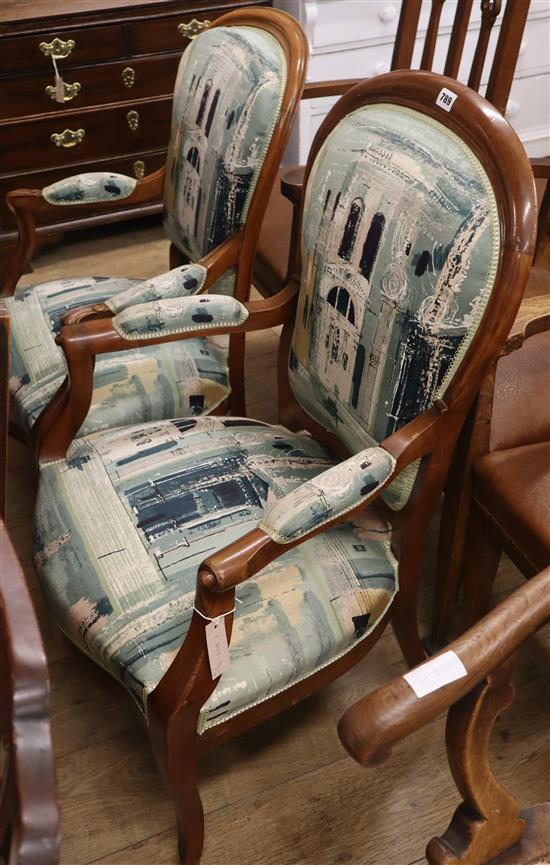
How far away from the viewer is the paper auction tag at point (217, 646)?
92cm

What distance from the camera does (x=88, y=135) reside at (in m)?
2.43

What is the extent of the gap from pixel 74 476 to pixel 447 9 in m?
2.23

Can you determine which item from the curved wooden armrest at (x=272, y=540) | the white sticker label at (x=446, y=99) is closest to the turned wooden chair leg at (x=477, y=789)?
the curved wooden armrest at (x=272, y=540)

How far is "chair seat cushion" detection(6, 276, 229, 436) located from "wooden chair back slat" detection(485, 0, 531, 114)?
830mm

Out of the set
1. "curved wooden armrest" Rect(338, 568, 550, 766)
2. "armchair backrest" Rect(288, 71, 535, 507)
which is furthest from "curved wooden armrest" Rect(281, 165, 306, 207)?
"curved wooden armrest" Rect(338, 568, 550, 766)

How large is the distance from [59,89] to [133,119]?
0.25 meters

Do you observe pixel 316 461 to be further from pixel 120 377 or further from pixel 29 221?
pixel 29 221

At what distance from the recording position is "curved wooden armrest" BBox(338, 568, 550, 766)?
0.66 m

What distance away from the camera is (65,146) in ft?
7.92

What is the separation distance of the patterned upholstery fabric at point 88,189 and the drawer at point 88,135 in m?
0.74

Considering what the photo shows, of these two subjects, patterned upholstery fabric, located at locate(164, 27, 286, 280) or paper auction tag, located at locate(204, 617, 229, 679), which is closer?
paper auction tag, located at locate(204, 617, 229, 679)

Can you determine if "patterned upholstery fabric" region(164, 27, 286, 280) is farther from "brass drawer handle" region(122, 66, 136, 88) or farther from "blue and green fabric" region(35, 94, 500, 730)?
"brass drawer handle" region(122, 66, 136, 88)

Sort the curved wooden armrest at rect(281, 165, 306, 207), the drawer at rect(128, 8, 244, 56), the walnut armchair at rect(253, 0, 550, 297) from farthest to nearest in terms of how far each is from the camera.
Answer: the drawer at rect(128, 8, 244, 56) < the walnut armchair at rect(253, 0, 550, 297) < the curved wooden armrest at rect(281, 165, 306, 207)

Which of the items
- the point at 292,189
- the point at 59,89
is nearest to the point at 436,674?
the point at 292,189
